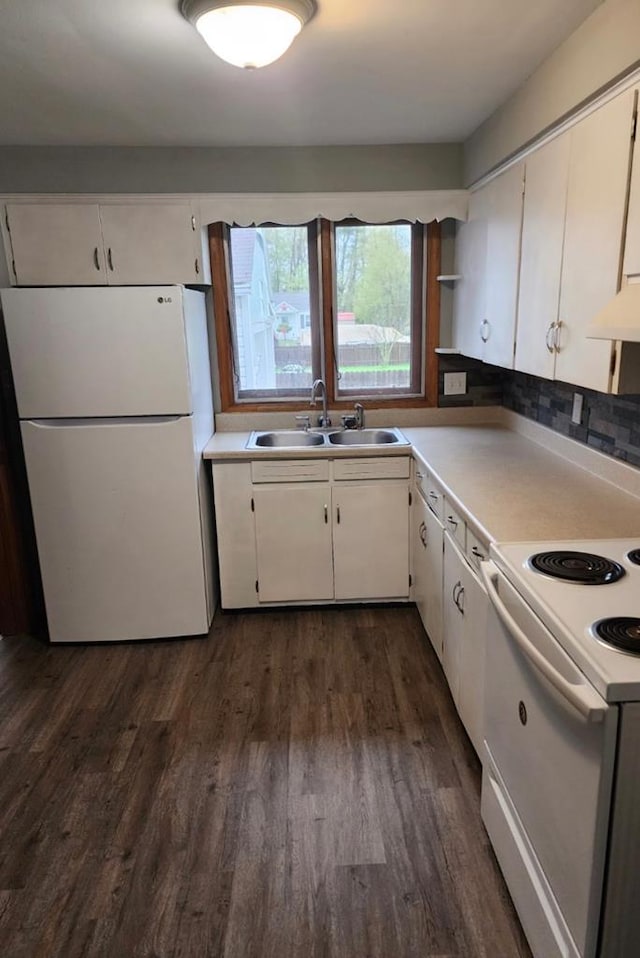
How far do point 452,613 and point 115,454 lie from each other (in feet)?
5.39

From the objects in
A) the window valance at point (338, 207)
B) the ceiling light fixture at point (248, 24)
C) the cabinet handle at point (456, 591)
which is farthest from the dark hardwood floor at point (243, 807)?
the ceiling light fixture at point (248, 24)

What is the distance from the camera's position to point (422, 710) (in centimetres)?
248

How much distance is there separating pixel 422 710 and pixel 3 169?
126 inches

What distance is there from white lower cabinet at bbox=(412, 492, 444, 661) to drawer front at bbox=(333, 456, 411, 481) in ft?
0.56

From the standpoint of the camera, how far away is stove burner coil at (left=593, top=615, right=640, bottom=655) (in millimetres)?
1186

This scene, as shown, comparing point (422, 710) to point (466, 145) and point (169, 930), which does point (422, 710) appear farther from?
point (466, 145)

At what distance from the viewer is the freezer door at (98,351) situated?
2676mm

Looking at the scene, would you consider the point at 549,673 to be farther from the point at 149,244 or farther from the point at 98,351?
the point at 149,244

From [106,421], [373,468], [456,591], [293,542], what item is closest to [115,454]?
[106,421]

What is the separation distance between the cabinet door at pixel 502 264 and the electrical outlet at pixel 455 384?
0.60m

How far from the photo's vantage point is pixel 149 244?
3.13 m

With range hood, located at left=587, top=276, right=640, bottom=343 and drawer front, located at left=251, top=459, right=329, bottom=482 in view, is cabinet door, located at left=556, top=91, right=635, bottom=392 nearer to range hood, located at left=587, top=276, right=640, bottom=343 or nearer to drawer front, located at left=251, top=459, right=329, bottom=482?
range hood, located at left=587, top=276, right=640, bottom=343

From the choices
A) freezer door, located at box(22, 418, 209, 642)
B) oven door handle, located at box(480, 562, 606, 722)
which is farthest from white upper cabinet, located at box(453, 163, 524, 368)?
freezer door, located at box(22, 418, 209, 642)

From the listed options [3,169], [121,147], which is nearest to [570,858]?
[121,147]
